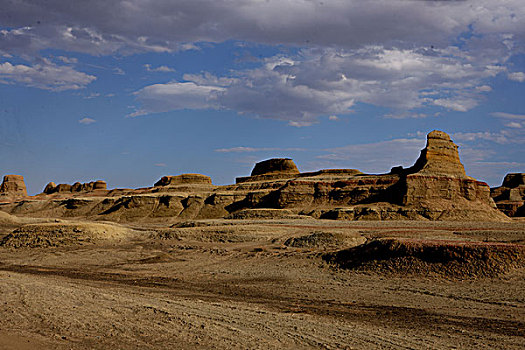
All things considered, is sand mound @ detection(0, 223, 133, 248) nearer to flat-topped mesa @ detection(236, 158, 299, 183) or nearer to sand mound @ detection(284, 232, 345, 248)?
sand mound @ detection(284, 232, 345, 248)

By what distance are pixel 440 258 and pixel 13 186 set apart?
123m

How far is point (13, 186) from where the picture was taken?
117m

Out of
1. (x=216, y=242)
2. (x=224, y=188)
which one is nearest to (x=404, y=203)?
(x=216, y=242)

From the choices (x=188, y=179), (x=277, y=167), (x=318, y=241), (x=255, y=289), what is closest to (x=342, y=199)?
(x=318, y=241)

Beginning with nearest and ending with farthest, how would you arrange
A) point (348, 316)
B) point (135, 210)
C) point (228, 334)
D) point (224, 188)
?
point (228, 334)
point (348, 316)
point (135, 210)
point (224, 188)

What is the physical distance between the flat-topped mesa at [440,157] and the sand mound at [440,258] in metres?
39.5

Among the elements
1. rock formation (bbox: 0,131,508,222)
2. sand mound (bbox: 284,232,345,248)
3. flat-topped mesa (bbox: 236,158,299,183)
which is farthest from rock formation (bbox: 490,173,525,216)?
sand mound (bbox: 284,232,345,248)

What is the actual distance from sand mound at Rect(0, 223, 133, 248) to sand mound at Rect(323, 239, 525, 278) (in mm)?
19124

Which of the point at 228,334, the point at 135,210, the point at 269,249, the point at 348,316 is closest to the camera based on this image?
the point at 228,334

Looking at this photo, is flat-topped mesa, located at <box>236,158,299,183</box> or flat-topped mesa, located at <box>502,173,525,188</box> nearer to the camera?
flat-topped mesa, located at <box>236,158,299,183</box>

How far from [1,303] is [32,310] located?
4.67 feet

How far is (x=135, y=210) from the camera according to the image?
234 feet

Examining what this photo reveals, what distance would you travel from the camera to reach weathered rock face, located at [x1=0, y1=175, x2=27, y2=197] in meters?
116

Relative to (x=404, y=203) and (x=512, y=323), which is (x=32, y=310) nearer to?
(x=512, y=323)
